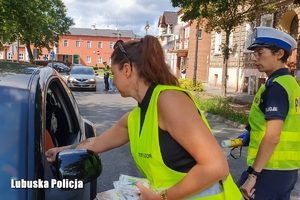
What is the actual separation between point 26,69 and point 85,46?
308 feet

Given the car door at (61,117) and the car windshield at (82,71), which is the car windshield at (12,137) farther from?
the car windshield at (82,71)

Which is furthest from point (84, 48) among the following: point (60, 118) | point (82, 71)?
point (60, 118)

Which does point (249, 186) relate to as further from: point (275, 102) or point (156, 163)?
point (156, 163)

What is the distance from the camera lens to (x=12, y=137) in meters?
1.78

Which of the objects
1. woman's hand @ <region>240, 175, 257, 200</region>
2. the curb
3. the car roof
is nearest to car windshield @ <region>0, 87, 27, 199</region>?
the car roof

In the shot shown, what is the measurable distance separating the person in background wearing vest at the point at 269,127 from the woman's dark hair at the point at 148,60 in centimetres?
92

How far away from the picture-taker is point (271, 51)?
2.41 metres

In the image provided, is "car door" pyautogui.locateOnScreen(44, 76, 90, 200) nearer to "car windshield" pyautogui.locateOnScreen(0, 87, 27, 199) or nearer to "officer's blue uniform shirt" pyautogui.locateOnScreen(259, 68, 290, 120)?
"car windshield" pyautogui.locateOnScreen(0, 87, 27, 199)

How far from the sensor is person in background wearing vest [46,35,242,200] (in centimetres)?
149

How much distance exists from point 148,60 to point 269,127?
1.04 m

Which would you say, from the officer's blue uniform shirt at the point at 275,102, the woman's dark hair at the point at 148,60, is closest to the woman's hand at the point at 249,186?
the officer's blue uniform shirt at the point at 275,102

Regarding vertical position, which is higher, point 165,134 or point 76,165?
point 165,134

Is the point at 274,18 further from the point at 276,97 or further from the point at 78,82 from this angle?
the point at 276,97

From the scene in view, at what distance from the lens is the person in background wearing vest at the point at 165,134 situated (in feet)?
4.88
